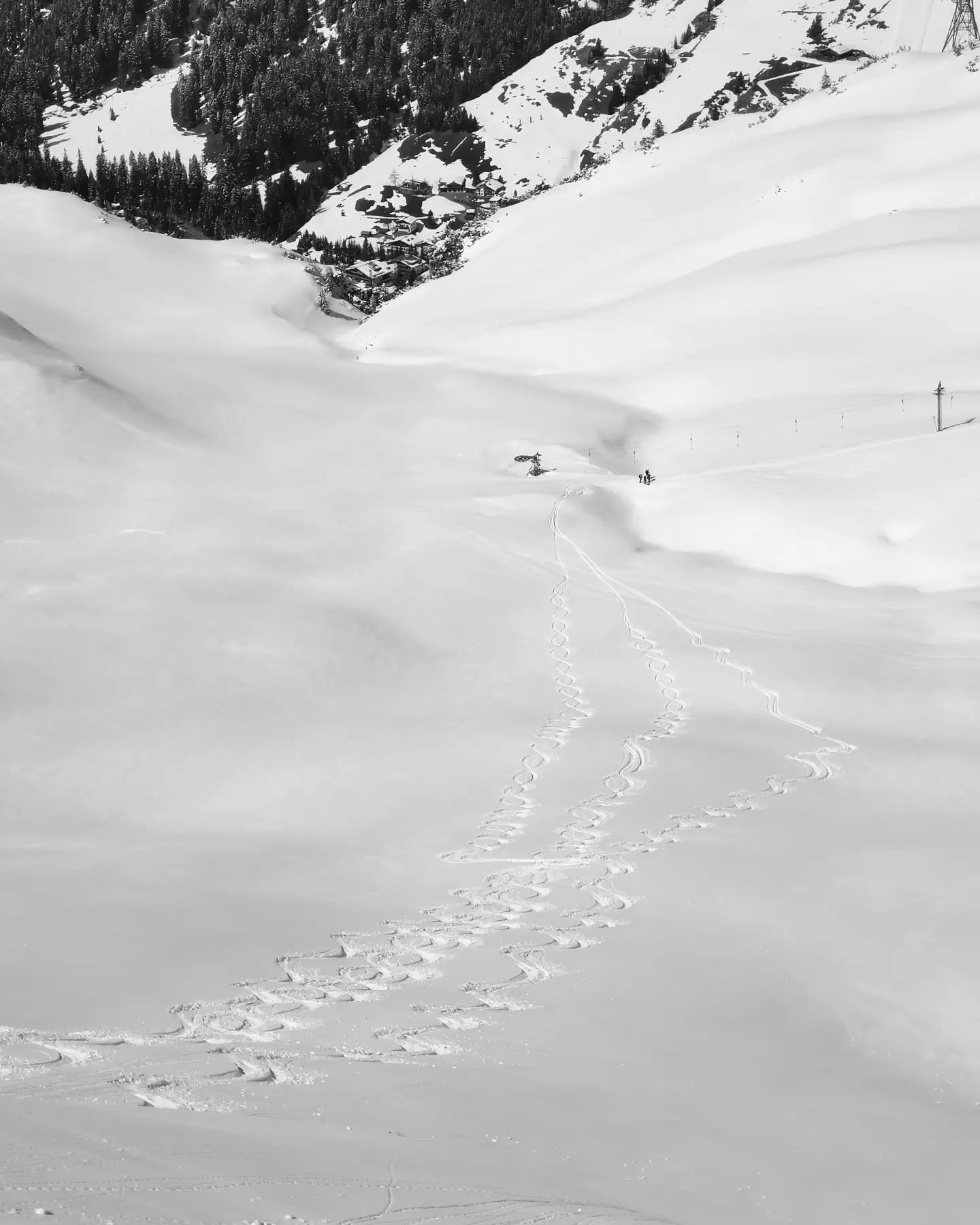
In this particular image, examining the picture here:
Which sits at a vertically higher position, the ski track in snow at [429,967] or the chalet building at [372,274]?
the chalet building at [372,274]

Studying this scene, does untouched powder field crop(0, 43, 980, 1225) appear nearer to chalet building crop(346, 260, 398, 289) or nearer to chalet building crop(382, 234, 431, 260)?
chalet building crop(346, 260, 398, 289)

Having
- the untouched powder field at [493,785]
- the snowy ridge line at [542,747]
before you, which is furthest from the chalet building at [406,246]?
the snowy ridge line at [542,747]

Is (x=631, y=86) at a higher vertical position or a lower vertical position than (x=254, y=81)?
lower

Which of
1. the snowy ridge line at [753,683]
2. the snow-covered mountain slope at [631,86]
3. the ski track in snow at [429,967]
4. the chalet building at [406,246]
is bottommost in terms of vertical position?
the snowy ridge line at [753,683]

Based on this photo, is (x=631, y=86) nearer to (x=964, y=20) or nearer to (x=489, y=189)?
(x=489, y=189)

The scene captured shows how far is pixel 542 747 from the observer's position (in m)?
11.6

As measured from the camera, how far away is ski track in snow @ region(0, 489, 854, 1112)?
3.99 meters

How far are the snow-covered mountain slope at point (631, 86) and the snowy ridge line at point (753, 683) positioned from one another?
75925mm

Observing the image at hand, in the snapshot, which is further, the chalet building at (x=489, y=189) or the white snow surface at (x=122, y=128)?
the white snow surface at (x=122, y=128)

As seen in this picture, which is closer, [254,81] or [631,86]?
[631,86]

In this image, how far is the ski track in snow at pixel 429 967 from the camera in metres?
3.99

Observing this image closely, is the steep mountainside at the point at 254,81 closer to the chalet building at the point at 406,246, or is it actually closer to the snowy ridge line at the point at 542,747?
the chalet building at the point at 406,246

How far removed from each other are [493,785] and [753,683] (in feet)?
17.7

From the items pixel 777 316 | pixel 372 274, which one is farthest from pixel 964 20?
pixel 777 316
